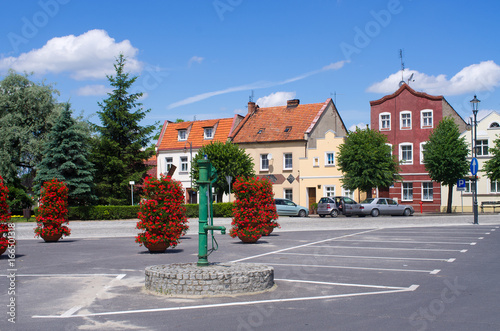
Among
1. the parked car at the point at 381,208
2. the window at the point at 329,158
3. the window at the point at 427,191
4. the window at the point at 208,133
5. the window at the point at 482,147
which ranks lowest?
the parked car at the point at 381,208

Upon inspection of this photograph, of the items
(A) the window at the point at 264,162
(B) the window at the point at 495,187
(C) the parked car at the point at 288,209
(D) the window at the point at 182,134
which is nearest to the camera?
(C) the parked car at the point at 288,209

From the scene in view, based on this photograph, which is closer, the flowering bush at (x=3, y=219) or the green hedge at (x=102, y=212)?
the flowering bush at (x=3, y=219)

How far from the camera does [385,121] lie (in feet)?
161

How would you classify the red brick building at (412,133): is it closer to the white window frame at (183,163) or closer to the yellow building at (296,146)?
the yellow building at (296,146)

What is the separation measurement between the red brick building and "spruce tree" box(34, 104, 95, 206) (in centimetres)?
2714

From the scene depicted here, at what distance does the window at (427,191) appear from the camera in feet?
153

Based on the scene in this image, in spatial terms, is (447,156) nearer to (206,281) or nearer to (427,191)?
(427,191)

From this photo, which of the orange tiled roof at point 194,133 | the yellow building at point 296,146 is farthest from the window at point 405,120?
the orange tiled roof at point 194,133

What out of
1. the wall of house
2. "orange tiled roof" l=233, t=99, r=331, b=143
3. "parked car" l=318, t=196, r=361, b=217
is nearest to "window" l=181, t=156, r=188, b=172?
"orange tiled roof" l=233, t=99, r=331, b=143

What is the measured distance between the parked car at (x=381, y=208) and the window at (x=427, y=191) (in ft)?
25.5

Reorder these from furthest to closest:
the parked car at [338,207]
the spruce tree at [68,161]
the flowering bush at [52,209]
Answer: the parked car at [338,207], the spruce tree at [68,161], the flowering bush at [52,209]

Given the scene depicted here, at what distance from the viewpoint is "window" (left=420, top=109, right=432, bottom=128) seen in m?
47.5

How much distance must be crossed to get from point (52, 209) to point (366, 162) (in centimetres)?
Result: 2752

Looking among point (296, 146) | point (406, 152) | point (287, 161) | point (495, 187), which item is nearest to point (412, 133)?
point (406, 152)
